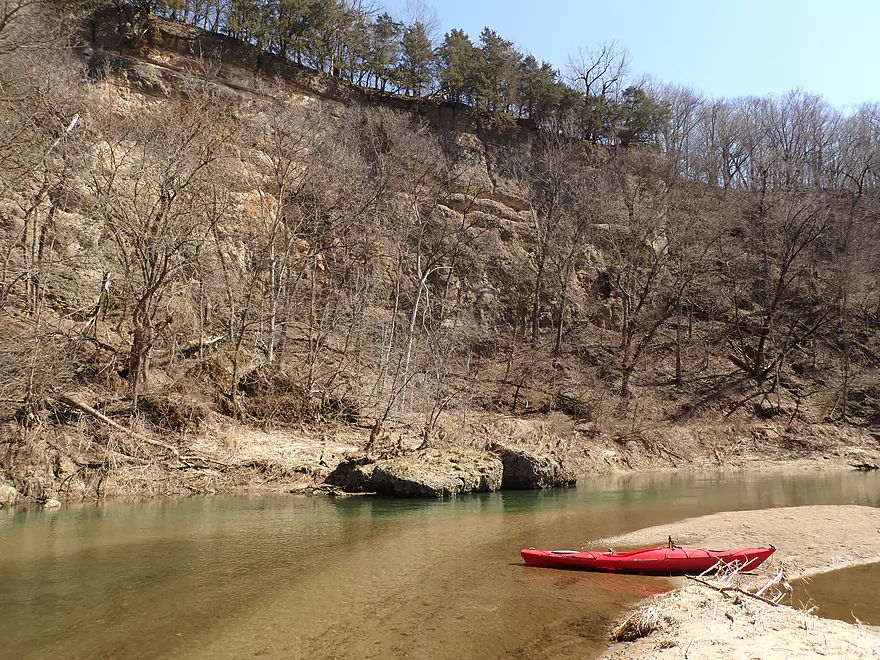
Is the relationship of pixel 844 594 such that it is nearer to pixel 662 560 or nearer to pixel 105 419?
pixel 662 560

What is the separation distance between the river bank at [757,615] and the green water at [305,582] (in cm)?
59

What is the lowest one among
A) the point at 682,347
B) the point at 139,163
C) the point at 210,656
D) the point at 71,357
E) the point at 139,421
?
the point at 210,656

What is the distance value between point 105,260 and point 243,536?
41.4 feet

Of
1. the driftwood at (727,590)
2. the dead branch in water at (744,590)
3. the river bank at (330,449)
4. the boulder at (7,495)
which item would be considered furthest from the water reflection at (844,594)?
the boulder at (7,495)

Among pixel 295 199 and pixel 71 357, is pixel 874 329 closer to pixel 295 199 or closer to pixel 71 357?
pixel 295 199

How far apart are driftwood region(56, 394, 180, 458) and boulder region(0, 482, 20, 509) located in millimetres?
2321

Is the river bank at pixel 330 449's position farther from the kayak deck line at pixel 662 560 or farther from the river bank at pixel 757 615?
the river bank at pixel 757 615

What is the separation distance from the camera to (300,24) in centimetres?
3434

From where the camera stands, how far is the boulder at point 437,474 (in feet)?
47.1

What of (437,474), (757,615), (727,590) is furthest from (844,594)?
(437,474)

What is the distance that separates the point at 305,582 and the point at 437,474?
24.8 feet

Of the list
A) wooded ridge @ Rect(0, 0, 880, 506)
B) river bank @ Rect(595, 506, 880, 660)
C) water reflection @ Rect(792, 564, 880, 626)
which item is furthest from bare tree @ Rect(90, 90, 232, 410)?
water reflection @ Rect(792, 564, 880, 626)

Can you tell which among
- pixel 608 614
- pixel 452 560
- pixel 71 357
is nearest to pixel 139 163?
pixel 71 357

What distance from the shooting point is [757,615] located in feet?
17.4
